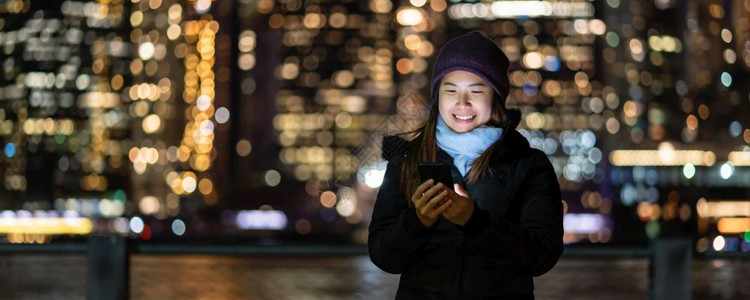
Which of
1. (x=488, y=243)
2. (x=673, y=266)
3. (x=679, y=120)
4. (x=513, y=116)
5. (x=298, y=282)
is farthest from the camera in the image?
(x=679, y=120)

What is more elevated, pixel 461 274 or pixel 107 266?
pixel 461 274

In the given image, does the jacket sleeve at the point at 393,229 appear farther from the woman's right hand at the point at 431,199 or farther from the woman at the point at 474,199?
the woman's right hand at the point at 431,199

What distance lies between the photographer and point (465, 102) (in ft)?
10.4

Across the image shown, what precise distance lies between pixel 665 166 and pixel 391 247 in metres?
93.2

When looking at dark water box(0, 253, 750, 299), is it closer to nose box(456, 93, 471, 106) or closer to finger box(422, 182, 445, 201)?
nose box(456, 93, 471, 106)

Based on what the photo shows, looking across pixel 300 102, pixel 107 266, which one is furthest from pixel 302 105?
pixel 107 266

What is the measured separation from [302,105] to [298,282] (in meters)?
95.2

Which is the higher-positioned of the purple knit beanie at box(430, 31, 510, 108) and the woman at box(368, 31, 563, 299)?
the purple knit beanie at box(430, 31, 510, 108)

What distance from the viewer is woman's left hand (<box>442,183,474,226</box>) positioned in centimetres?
283

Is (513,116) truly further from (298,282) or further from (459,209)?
(298,282)

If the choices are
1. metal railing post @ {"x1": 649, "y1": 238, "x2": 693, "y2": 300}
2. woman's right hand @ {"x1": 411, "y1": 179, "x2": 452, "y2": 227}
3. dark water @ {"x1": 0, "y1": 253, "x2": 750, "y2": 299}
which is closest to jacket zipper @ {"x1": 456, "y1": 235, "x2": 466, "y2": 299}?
woman's right hand @ {"x1": 411, "y1": 179, "x2": 452, "y2": 227}

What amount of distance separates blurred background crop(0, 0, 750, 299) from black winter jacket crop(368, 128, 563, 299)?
287ft

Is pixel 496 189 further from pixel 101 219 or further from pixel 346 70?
pixel 346 70

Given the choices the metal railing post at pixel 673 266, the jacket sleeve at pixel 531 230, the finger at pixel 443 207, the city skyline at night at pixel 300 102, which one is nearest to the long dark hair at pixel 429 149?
the jacket sleeve at pixel 531 230
